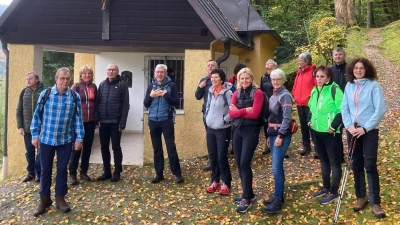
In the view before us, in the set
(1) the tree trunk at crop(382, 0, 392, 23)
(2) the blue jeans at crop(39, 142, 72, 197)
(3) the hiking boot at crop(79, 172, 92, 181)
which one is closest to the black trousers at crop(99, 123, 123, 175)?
(3) the hiking boot at crop(79, 172, 92, 181)

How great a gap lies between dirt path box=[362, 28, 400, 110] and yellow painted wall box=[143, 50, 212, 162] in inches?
223

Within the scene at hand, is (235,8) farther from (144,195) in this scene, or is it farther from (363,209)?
(363,209)

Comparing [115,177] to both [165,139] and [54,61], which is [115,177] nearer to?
[165,139]

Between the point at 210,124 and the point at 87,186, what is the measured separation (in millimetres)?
2466

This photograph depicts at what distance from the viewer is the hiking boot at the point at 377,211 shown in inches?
178

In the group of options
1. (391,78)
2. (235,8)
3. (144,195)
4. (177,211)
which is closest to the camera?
(177,211)

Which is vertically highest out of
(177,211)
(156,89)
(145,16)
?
(145,16)

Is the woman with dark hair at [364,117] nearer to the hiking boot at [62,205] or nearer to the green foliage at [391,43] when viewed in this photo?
the hiking boot at [62,205]

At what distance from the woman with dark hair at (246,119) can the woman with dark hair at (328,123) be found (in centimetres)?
77

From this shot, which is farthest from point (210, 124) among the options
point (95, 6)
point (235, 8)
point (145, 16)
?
point (235, 8)

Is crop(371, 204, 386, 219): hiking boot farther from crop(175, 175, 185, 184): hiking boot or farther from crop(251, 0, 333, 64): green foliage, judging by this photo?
crop(251, 0, 333, 64): green foliage

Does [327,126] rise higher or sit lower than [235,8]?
lower

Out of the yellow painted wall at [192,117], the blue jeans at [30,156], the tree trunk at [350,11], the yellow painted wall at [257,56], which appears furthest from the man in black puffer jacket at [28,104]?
the tree trunk at [350,11]

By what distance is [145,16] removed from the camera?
8.18 m
